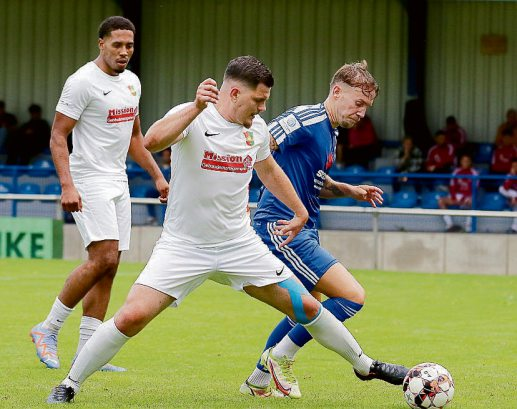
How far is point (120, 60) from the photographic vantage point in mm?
8078

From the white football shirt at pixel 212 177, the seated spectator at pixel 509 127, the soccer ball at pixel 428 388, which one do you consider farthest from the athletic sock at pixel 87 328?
the seated spectator at pixel 509 127

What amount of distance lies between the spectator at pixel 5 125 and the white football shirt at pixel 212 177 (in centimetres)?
1742

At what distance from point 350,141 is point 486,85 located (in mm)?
2990

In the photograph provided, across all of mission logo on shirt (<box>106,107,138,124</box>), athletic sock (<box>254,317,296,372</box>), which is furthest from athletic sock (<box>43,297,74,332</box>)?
athletic sock (<box>254,317,296,372</box>)

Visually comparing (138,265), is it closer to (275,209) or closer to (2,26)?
(2,26)

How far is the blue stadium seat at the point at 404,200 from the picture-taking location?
19.2 m

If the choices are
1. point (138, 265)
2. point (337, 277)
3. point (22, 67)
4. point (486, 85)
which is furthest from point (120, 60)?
point (22, 67)

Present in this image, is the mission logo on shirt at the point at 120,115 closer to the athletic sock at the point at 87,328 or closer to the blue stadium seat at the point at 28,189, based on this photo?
the athletic sock at the point at 87,328

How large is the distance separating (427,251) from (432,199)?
1.10 metres

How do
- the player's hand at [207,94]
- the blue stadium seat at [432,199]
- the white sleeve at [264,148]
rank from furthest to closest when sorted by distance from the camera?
the blue stadium seat at [432,199] → the white sleeve at [264,148] → the player's hand at [207,94]

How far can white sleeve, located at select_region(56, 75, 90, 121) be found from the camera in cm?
796

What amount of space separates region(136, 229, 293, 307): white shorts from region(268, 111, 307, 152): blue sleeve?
2.39 feet

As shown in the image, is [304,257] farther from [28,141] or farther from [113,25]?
[28,141]

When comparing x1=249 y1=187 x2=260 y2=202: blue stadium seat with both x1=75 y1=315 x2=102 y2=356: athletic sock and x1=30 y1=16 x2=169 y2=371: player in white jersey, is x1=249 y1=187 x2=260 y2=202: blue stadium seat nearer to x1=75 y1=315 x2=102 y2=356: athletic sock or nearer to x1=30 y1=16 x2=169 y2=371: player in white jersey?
x1=30 y1=16 x2=169 y2=371: player in white jersey
